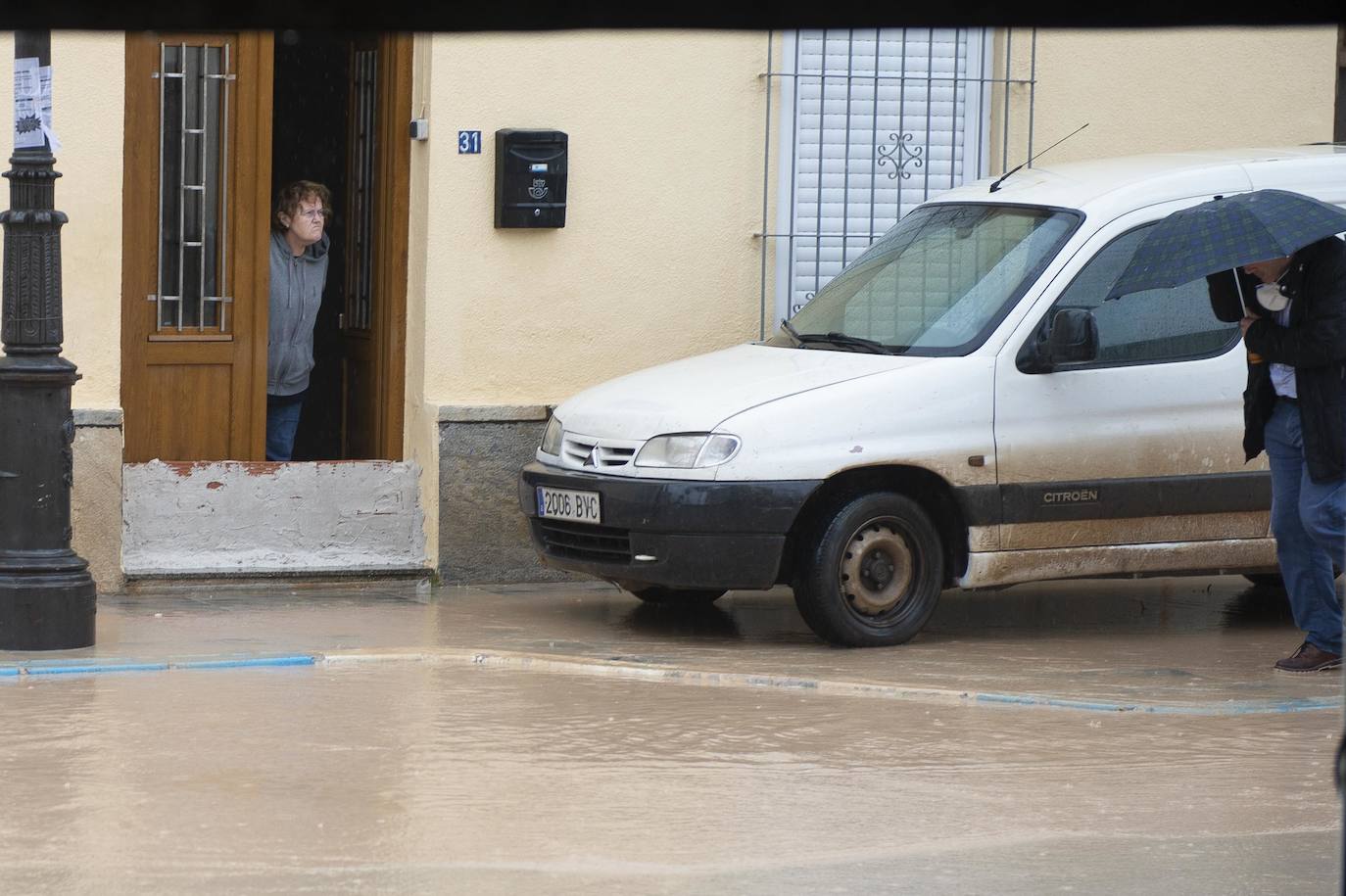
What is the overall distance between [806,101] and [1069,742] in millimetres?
4979

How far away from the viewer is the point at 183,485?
10.2m

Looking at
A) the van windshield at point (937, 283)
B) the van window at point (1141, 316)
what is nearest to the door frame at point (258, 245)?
the van windshield at point (937, 283)

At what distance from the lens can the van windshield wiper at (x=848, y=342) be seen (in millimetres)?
9008

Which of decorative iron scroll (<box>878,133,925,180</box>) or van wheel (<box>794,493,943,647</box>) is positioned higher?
decorative iron scroll (<box>878,133,925,180</box>)

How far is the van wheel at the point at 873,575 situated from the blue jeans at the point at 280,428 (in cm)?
343

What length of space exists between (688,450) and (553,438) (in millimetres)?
899

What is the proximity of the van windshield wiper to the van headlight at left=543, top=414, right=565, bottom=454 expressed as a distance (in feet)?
3.78

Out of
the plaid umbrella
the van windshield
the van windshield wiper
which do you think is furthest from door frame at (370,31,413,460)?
the plaid umbrella

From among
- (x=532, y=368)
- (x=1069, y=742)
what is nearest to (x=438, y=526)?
(x=532, y=368)

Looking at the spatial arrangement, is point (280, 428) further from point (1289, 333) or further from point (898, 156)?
point (1289, 333)

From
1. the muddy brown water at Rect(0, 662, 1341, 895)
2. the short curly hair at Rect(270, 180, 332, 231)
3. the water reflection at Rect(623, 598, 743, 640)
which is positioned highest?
the short curly hair at Rect(270, 180, 332, 231)

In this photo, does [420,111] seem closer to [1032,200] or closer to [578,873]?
[1032,200]

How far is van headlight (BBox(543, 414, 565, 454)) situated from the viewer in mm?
9141

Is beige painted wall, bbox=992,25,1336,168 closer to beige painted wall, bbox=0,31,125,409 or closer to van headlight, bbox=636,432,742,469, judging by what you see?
van headlight, bbox=636,432,742,469
